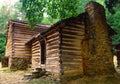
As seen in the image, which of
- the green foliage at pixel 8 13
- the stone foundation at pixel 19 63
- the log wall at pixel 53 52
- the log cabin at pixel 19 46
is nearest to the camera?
the log wall at pixel 53 52

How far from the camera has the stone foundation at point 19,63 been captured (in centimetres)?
2172

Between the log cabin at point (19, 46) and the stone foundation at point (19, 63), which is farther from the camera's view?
the log cabin at point (19, 46)

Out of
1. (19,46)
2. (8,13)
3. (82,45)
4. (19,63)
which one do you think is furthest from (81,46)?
(8,13)

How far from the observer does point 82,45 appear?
48.4 feet

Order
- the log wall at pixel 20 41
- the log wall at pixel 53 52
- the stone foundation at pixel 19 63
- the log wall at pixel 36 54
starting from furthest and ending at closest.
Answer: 1. the log wall at pixel 20 41
2. the stone foundation at pixel 19 63
3. the log wall at pixel 36 54
4. the log wall at pixel 53 52

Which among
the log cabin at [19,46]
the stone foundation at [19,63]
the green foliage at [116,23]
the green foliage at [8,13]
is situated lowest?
the stone foundation at [19,63]

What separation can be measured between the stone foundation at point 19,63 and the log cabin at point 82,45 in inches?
294

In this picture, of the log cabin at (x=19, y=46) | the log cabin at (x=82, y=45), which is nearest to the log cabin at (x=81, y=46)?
the log cabin at (x=82, y=45)

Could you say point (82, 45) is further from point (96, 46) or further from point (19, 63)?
point (19, 63)

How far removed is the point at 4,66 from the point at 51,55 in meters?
12.0

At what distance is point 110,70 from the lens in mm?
14086

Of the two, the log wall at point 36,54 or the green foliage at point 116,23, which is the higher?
the green foliage at point 116,23

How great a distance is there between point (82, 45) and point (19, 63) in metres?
10.0

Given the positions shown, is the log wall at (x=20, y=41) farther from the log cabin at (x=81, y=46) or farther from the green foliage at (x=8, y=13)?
the green foliage at (x=8, y=13)
